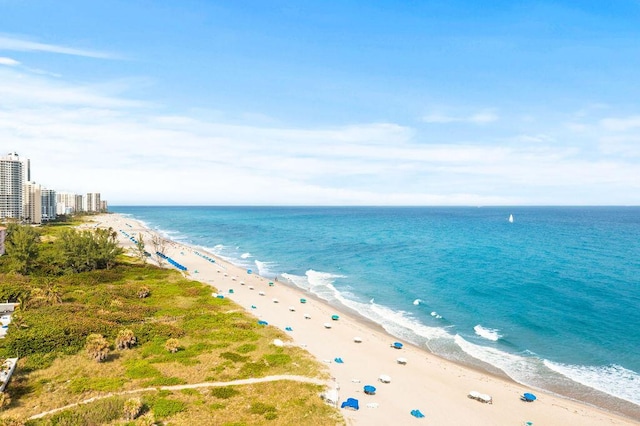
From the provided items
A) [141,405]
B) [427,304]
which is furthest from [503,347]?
[141,405]

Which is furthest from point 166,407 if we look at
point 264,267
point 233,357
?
point 264,267

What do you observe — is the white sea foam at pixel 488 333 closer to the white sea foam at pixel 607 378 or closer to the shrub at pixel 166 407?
the white sea foam at pixel 607 378

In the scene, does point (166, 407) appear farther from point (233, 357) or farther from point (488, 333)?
point (488, 333)

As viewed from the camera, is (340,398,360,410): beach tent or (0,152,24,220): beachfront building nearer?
(340,398,360,410): beach tent

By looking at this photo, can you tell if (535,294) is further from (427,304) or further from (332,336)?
(332,336)

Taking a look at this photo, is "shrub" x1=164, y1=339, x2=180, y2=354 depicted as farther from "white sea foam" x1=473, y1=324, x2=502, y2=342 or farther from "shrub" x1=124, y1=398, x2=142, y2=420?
"white sea foam" x1=473, y1=324, x2=502, y2=342

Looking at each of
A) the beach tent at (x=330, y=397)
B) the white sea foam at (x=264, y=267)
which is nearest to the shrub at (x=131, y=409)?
the beach tent at (x=330, y=397)

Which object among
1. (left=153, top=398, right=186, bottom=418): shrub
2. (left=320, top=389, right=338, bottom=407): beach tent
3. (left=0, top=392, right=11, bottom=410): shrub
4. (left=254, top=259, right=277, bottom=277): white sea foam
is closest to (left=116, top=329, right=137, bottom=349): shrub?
(left=0, top=392, right=11, bottom=410): shrub
